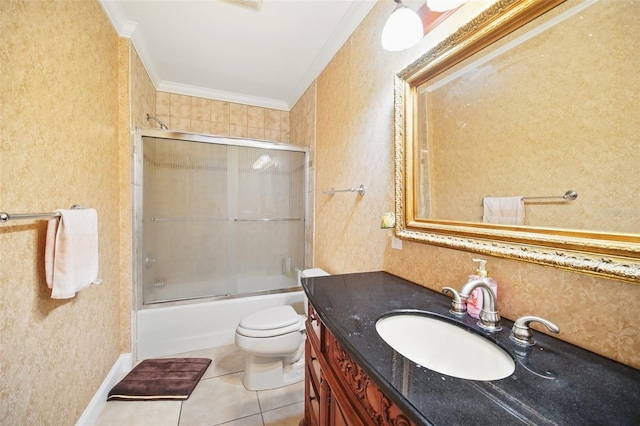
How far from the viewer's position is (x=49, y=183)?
1.06m

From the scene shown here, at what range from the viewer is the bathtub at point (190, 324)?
76.7 inches

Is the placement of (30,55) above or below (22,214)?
above

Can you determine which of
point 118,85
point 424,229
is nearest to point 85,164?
point 118,85

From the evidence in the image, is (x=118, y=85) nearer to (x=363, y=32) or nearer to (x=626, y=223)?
(x=363, y=32)

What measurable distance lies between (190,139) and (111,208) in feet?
2.74

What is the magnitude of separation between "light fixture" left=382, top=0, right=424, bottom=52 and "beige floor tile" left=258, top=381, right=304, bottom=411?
2.00m

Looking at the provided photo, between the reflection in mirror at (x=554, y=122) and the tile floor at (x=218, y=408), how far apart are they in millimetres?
1442

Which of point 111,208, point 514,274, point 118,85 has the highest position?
point 118,85

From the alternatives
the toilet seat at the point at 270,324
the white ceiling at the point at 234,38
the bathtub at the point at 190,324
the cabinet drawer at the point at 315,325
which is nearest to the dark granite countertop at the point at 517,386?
the cabinet drawer at the point at 315,325

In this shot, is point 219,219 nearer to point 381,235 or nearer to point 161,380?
point 161,380

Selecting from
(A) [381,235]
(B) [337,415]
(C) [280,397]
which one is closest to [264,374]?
(C) [280,397]

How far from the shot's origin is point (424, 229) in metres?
1.10

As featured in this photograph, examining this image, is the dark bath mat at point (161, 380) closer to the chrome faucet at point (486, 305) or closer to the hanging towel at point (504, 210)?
the chrome faucet at point (486, 305)

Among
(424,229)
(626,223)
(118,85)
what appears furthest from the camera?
(118,85)
